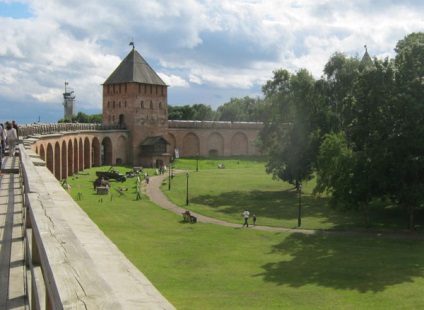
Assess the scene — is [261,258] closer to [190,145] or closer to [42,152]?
[42,152]

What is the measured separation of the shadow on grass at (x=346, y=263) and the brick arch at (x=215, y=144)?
1751 inches

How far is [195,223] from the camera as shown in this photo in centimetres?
3059

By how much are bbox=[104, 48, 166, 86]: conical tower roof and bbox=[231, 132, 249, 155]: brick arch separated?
1694 cm

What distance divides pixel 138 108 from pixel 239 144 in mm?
20678

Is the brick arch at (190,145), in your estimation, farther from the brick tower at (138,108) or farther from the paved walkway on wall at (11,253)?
the paved walkway on wall at (11,253)

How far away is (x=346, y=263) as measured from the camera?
21875mm

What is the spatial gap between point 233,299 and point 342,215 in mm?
19553

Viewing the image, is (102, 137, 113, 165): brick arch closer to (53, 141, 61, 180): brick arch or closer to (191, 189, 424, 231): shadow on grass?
(53, 141, 61, 180): brick arch

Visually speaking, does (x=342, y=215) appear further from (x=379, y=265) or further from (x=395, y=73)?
(x=379, y=265)

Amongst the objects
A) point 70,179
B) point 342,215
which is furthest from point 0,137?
point 70,179

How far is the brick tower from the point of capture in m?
58.8

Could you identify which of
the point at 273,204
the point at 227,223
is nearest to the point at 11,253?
the point at 227,223

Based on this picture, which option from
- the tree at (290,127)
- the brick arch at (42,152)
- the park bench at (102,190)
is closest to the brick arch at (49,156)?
the brick arch at (42,152)

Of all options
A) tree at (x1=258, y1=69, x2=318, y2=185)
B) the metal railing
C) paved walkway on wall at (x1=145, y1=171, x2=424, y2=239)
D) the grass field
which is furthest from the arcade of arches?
tree at (x1=258, y1=69, x2=318, y2=185)
